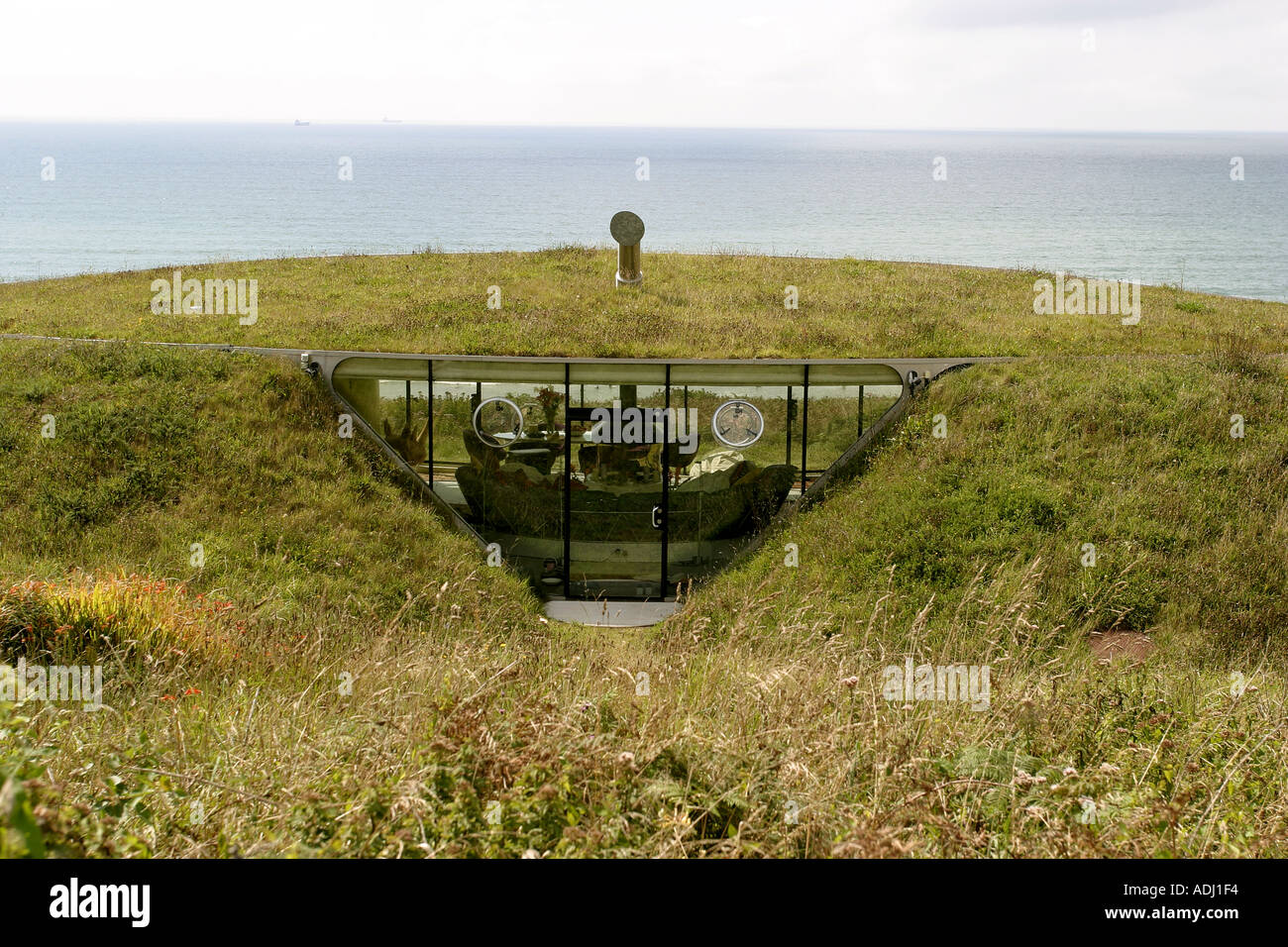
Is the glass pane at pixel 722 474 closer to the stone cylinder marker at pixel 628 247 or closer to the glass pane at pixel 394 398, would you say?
the glass pane at pixel 394 398

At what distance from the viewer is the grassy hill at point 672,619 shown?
17.5 feet

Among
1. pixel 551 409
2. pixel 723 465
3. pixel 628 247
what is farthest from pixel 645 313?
pixel 723 465

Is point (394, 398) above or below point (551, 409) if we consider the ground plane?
above

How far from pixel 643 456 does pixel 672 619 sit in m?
5.31

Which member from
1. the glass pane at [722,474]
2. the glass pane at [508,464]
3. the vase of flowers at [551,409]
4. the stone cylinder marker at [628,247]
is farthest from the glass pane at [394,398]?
the stone cylinder marker at [628,247]

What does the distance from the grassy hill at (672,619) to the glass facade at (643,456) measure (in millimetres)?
1119

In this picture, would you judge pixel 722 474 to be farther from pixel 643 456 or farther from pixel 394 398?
pixel 394 398

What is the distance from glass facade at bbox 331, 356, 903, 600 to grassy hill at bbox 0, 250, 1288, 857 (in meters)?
1.12

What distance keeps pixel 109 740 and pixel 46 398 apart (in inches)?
653

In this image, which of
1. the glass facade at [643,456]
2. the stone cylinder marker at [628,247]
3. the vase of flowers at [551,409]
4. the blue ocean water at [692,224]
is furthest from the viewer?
the blue ocean water at [692,224]

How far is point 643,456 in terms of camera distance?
20.8 meters

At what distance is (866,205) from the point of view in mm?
163375
